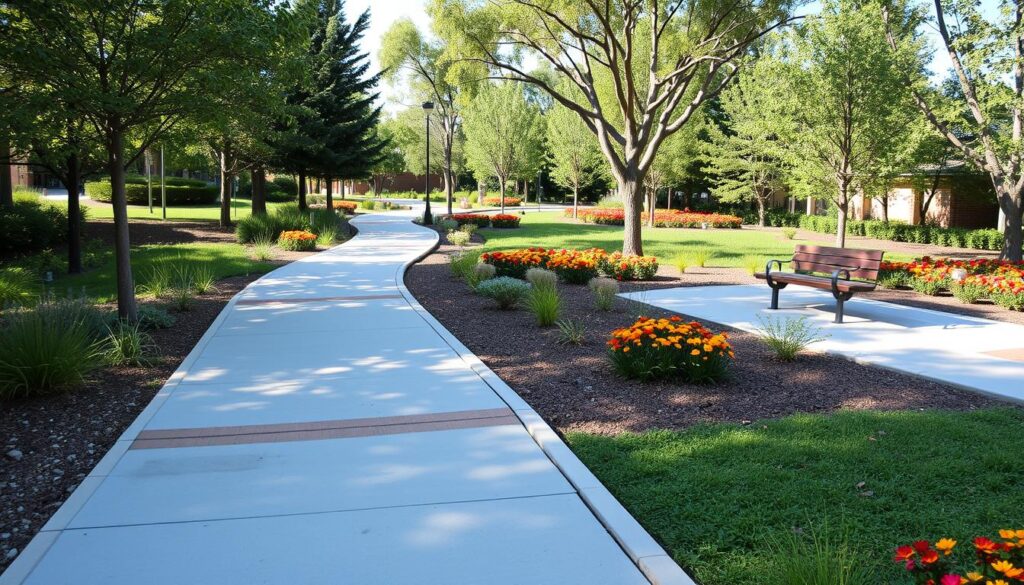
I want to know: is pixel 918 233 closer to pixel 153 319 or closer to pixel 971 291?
pixel 971 291

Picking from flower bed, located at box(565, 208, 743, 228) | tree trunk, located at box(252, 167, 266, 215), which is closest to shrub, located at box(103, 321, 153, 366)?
tree trunk, located at box(252, 167, 266, 215)

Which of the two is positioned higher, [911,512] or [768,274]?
[768,274]

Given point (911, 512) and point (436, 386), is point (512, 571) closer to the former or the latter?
point (911, 512)

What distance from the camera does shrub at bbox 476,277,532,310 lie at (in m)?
10.0

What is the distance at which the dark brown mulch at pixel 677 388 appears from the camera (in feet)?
17.8

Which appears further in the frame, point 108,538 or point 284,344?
point 284,344

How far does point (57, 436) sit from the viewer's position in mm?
4941

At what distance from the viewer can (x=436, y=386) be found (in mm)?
6094

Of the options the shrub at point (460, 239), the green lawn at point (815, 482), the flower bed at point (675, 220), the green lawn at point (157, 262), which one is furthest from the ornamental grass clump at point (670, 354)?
the flower bed at point (675, 220)

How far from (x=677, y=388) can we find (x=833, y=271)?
5.49 m

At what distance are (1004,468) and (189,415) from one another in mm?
5603

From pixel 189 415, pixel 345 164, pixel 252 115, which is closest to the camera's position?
pixel 189 415

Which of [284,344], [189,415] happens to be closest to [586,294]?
[284,344]

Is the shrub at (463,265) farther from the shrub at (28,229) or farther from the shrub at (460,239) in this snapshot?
the shrub at (28,229)
